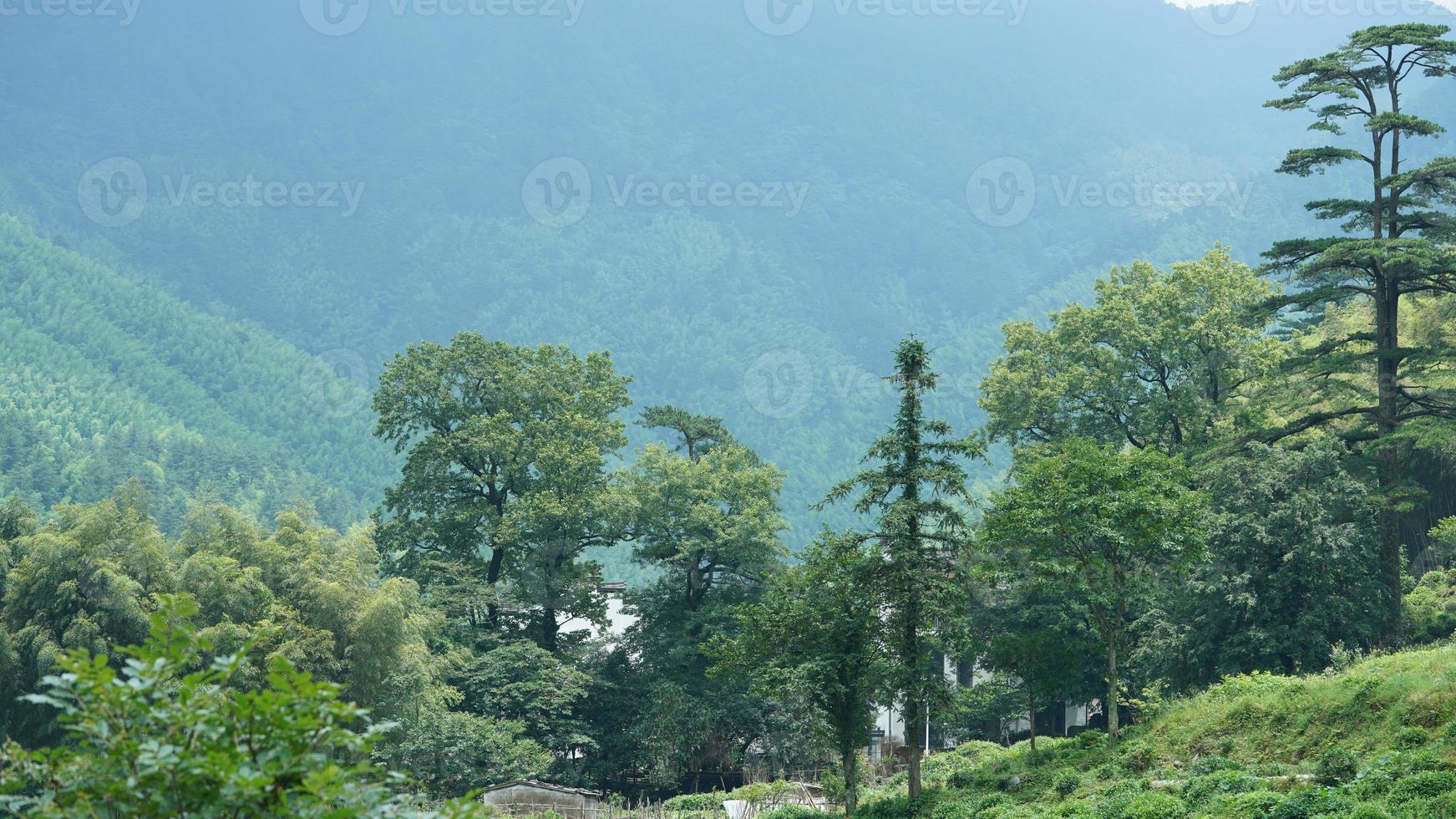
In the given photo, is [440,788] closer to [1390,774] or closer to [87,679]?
[1390,774]

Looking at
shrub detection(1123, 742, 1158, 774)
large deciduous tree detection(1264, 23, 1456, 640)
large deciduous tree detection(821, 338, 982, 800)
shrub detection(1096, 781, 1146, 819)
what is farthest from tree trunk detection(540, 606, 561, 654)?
shrub detection(1096, 781, 1146, 819)

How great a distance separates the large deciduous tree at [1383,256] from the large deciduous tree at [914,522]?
10.9m

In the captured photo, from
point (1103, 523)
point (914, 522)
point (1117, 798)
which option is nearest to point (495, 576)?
point (914, 522)

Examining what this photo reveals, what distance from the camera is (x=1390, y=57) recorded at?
3462 cm

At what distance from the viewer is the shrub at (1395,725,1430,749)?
1836cm

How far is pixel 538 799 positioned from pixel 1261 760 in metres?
20.5

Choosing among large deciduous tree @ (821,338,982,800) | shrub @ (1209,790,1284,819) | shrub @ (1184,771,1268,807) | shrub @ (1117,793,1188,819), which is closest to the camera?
shrub @ (1209,790,1284,819)

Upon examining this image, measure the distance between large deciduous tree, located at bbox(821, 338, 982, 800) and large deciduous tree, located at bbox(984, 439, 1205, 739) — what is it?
4.13 feet

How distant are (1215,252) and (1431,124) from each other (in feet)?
36.6

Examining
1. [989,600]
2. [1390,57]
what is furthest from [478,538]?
[1390,57]

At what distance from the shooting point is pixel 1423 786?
1595 cm

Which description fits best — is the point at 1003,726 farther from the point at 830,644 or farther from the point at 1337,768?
the point at 1337,768

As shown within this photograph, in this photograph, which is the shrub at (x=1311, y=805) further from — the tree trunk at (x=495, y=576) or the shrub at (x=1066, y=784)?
the tree trunk at (x=495, y=576)

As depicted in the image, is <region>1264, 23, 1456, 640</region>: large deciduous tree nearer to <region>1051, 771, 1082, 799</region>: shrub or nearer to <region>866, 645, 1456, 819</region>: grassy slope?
<region>866, 645, 1456, 819</region>: grassy slope
